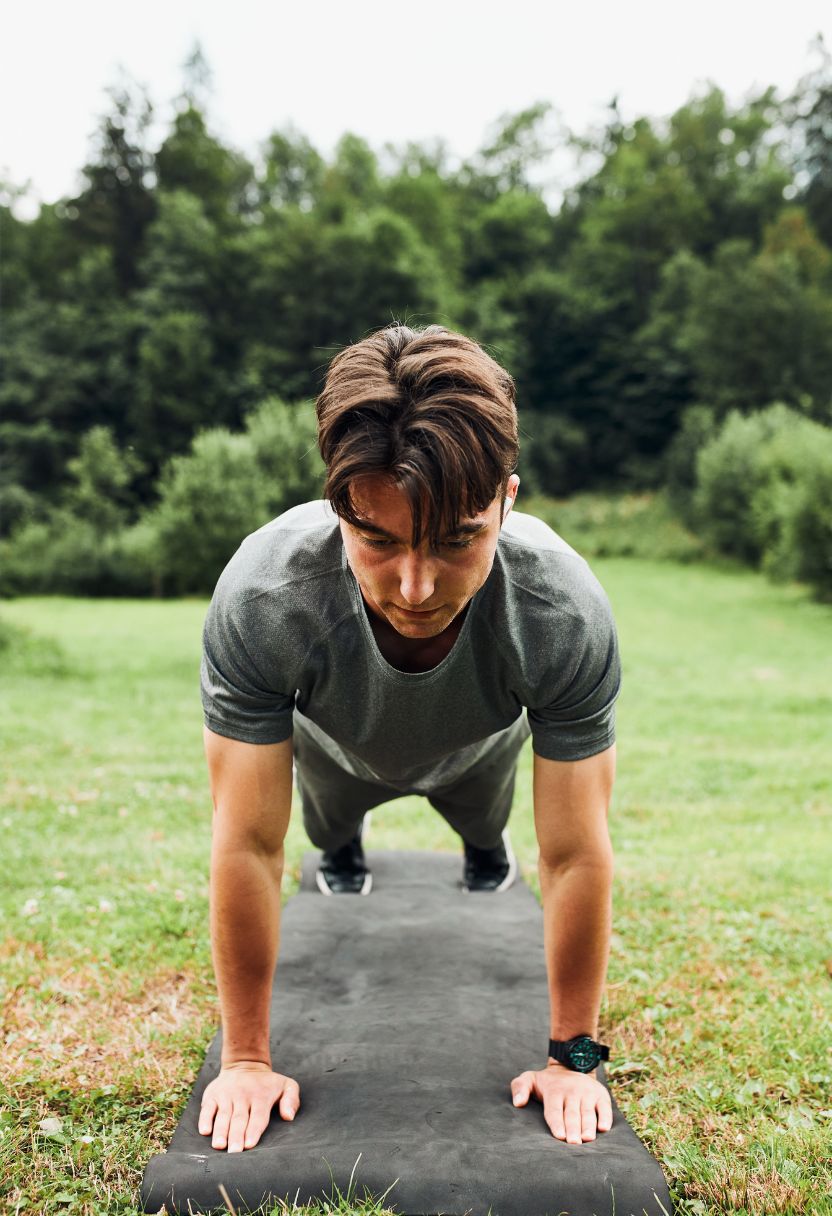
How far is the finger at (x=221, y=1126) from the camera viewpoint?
213cm

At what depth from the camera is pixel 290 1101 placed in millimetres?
2279

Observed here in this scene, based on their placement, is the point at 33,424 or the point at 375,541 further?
the point at 33,424

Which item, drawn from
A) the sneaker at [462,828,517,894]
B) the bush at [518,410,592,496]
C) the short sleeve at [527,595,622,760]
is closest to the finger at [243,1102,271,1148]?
the short sleeve at [527,595,622,760]

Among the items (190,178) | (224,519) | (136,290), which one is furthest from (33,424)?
(224,519)

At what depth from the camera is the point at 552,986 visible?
7.63 ft

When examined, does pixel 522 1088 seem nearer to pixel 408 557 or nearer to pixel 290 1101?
pixel 290 1101

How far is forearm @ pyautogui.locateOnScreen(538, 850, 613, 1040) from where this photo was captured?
2229 millimetres

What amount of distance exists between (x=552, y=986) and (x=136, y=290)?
40.9 m

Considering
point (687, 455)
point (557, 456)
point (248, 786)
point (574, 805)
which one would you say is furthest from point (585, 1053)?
point (557, 456)

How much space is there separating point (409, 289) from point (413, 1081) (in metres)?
35.3

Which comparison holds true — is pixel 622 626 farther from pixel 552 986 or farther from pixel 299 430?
pixel 552 986

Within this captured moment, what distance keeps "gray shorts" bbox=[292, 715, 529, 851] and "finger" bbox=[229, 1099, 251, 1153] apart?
0.92 metres

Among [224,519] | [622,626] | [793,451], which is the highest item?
[793,451]

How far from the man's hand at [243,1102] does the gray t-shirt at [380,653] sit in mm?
829
